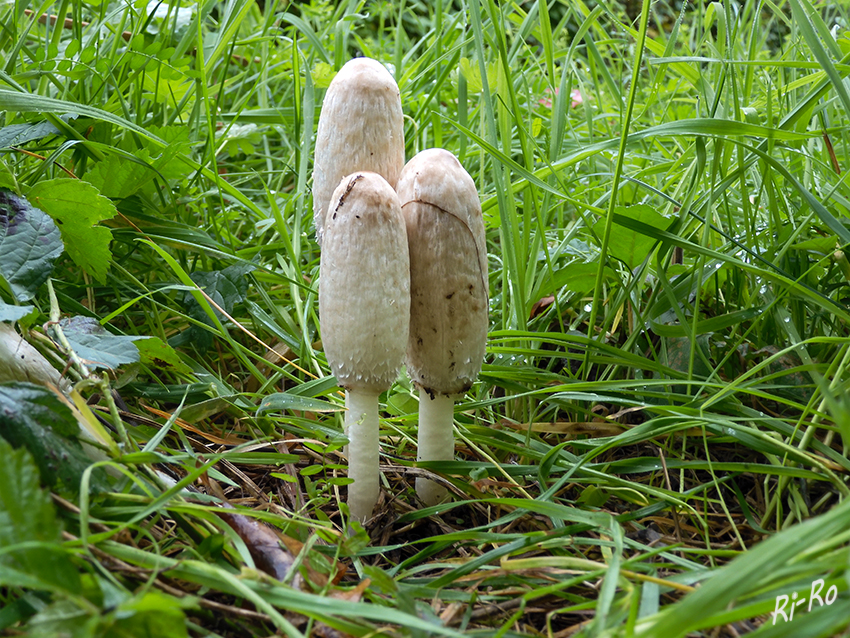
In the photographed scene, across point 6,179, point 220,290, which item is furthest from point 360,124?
point 6,179

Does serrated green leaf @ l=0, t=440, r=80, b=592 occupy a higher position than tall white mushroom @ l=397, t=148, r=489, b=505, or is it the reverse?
tall white mushroom @ l=397, t=148, r=489, b=505

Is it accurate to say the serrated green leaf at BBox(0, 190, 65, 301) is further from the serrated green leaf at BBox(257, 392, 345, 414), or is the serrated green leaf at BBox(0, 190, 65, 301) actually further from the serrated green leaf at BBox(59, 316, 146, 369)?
the serrated green leaf at BBox(257, 392, 345, 414)

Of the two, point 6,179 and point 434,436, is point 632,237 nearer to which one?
point 434,436

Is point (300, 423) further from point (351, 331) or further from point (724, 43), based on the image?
point (724, 43)

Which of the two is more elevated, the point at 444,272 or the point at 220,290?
the point at 444,272

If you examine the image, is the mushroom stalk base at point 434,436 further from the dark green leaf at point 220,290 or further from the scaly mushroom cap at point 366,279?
the dark green leaf at point 220,290

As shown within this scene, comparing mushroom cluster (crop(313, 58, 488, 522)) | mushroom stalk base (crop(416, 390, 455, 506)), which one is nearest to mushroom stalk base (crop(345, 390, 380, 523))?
mushroom cluster (crop(313, 58, 488, 522))

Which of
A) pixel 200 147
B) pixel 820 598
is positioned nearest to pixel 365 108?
pixel 820 598
